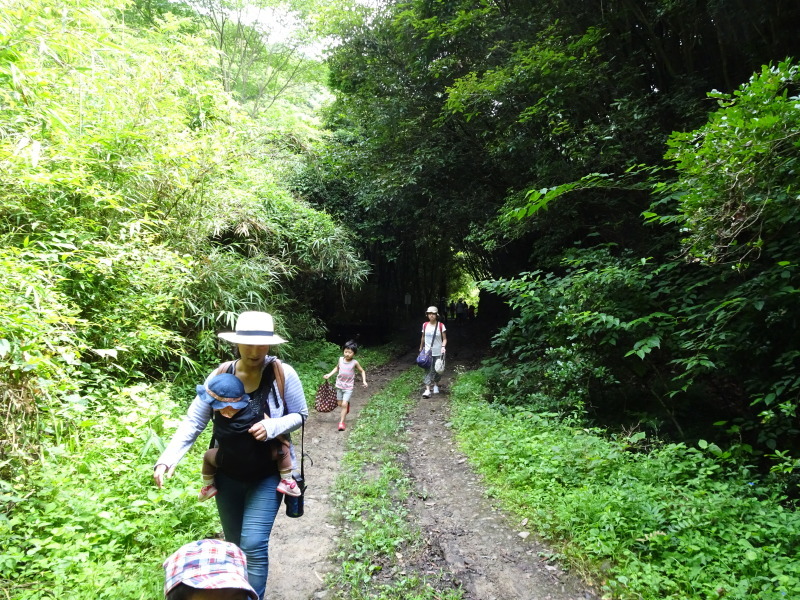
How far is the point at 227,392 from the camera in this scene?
206cm

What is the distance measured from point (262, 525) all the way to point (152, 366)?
13.2 ft

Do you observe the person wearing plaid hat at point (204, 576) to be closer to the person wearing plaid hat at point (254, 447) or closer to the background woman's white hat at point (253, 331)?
the person wearing plaid hat at point (254, 447)

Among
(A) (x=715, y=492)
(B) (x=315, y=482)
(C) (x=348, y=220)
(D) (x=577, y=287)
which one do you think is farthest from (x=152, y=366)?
(C) (x=348, y=220)

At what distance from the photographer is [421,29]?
27.7 ft

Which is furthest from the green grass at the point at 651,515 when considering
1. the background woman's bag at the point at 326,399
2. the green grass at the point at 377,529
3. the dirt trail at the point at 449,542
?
the background woman's bag at the point at 326,399

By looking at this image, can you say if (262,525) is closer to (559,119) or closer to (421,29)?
(559,119)

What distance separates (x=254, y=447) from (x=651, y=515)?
2.79 meters

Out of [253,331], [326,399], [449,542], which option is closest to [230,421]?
[253,331]

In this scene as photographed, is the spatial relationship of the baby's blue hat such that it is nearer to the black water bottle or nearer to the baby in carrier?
the baby in carrier

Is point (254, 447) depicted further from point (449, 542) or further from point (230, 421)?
point (449, 542)

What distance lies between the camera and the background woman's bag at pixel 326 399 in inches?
263

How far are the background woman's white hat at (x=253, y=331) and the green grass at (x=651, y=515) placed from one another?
8.37 feet

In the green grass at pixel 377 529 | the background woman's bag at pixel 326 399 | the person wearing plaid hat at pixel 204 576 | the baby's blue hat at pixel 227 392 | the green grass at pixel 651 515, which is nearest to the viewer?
the person wearing plaid hat at pixel 204 576

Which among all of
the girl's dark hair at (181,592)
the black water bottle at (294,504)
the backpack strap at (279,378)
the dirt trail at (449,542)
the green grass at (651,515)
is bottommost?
the dirt trail at (449,542)
